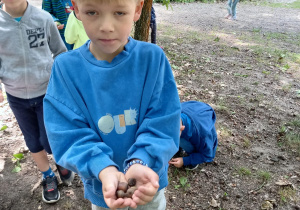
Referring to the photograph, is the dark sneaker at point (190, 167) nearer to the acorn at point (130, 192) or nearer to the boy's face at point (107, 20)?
the acorn at point (130, 192)

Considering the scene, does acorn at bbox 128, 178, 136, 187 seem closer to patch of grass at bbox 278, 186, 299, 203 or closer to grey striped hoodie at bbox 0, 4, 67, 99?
grey striped hoodie at bbox 0, 4, 67, 99

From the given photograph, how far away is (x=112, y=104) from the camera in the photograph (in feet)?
4.35

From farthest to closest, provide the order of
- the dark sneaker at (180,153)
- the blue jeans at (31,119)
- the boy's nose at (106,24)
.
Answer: the dark sneaker at (180,153) → the blue jeans at (31,119) → the boy's nose at (106,24)

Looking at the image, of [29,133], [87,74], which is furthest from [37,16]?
[87,74]

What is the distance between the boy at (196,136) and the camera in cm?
291

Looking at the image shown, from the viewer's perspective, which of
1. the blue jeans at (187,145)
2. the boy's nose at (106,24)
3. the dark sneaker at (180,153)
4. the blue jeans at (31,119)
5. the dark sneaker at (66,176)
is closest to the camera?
the boy's nose at (106,24)

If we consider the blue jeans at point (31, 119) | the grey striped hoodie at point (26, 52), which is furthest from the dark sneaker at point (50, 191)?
the grey striped hoodie at point (26, 52)

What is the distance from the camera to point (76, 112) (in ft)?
4.26

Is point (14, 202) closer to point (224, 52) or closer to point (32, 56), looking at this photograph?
point (32, 56)

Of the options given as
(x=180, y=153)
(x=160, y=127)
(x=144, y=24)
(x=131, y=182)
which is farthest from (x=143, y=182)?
(x=144, y=24)

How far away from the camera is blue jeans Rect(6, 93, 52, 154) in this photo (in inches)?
89.4

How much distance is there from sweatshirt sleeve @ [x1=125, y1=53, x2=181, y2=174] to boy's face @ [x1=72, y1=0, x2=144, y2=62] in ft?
0.95

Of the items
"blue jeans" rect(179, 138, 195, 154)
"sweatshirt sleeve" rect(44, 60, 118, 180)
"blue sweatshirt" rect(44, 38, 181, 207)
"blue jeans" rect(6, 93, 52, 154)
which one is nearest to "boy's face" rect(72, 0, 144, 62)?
"blue sweatshirt" rect(44, 38, 181, 207)

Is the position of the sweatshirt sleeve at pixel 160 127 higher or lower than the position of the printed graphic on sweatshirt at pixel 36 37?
lower
